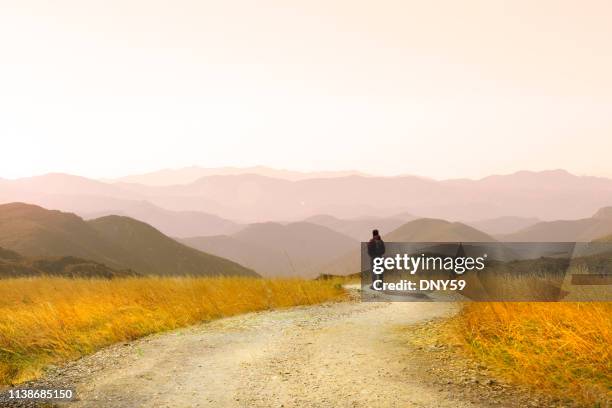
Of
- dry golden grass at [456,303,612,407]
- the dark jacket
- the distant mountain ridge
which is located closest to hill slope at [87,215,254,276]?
the dark jacket

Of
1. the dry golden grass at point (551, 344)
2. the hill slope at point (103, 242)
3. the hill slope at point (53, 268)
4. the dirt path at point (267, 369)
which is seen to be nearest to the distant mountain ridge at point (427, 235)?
the hill slope at point (103, 242)

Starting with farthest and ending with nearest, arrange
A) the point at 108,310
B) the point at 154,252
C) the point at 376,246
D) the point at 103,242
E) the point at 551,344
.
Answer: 1. the point at 154,252
2. the point at 103,242
3. the point at 376,246
4. the point at 108,310
5. the point at 551,344

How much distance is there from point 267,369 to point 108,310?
6758 mm

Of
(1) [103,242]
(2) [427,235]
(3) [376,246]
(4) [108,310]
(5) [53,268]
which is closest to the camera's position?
(4) [108,310]

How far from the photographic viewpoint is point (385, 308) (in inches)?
522

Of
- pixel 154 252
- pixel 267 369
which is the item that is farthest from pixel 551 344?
pixel 154 252

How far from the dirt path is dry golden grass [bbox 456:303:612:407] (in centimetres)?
105

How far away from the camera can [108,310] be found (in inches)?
485

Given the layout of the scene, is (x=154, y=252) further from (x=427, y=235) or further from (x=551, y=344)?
(x=427, y=235)

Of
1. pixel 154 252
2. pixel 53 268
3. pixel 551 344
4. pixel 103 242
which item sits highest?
pixel 551 344

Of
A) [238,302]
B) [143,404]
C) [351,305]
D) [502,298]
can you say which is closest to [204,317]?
[238,302]

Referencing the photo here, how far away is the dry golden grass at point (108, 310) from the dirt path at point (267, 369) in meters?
1.01

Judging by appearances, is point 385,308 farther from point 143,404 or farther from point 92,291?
point 92,291

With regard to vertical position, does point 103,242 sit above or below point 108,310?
below
